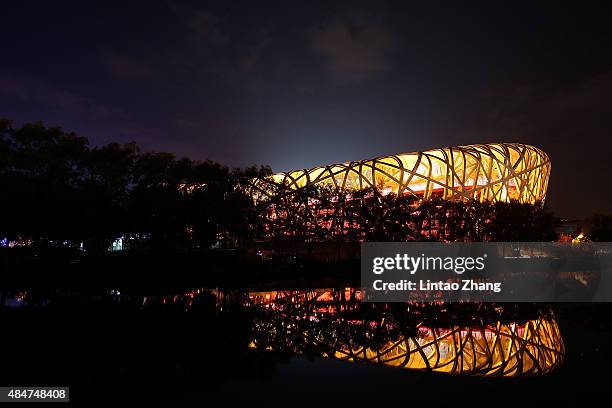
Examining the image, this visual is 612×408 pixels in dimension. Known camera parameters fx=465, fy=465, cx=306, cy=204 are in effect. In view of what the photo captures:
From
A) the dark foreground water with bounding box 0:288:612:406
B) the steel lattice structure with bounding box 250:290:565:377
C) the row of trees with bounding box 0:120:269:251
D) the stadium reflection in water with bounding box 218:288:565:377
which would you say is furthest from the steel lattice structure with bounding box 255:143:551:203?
the steel lattice structure with bounding box 250:290:565:377

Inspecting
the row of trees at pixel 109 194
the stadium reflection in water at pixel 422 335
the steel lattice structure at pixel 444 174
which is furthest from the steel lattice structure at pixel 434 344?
the steel lattice structure at pixel 444 174

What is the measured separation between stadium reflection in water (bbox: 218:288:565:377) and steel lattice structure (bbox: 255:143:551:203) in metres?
35.7

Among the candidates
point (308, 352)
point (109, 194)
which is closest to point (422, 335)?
point (308, 352)

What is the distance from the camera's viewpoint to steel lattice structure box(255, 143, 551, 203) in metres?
53.3

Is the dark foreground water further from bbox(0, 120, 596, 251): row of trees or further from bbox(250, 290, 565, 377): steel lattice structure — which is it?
bbox(0, 120, 596, 251): row of trees

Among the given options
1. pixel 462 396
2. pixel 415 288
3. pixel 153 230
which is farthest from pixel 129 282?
pixel 462 396

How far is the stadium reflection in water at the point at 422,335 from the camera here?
9.91 metres

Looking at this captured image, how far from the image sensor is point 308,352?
10.9 m

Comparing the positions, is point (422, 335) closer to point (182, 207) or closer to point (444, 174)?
point (182, 207)

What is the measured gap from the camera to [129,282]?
2595 centimetres

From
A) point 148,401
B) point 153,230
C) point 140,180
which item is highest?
point 140,180

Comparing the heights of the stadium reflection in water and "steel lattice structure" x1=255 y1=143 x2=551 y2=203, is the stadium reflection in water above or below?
below

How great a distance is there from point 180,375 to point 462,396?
17.3 ft

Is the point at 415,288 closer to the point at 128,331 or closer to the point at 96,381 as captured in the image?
the point at 128,331
